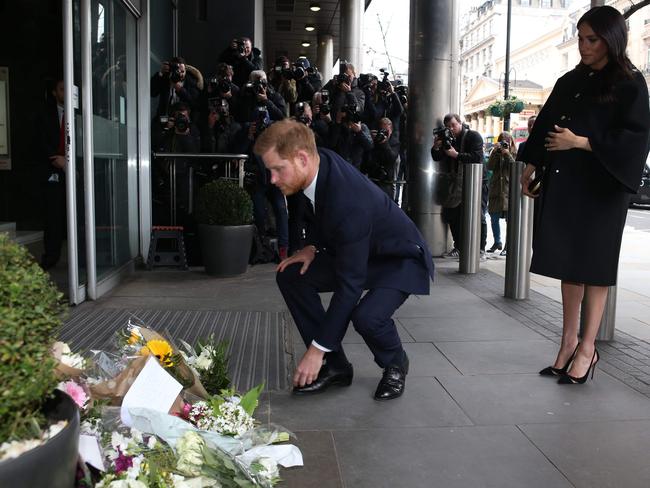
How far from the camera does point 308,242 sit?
3.74m

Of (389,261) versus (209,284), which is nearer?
(389,261)

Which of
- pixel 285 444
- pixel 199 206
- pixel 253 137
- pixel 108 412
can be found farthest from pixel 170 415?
pixel 253 137

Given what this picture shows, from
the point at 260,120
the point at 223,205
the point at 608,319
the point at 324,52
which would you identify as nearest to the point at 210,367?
the point at 608,319

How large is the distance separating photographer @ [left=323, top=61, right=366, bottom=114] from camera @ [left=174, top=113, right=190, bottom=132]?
195 centimetres

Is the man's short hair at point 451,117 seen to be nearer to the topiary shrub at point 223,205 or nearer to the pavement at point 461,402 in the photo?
the topiary shrub at point 223,205

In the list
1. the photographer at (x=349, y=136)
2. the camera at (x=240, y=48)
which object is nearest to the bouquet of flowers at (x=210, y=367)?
the photographer at (x=349, y=136)

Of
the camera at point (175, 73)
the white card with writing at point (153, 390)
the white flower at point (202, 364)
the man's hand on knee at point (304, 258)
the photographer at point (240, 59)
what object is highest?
the photographer at point (240, 59)

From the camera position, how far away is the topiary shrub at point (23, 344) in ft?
4.67

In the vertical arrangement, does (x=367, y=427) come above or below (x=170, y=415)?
below

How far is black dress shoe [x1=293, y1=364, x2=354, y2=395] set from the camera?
142 inches

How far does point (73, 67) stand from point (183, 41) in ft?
18.3

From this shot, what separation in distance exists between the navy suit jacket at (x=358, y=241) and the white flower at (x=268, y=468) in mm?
800

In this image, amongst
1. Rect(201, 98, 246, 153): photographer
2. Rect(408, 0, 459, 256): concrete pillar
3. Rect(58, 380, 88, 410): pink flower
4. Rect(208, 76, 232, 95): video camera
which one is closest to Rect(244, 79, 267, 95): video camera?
Rect(208, 76, 232, 95): video camera

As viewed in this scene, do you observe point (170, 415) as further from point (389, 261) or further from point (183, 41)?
point (183, 41)
